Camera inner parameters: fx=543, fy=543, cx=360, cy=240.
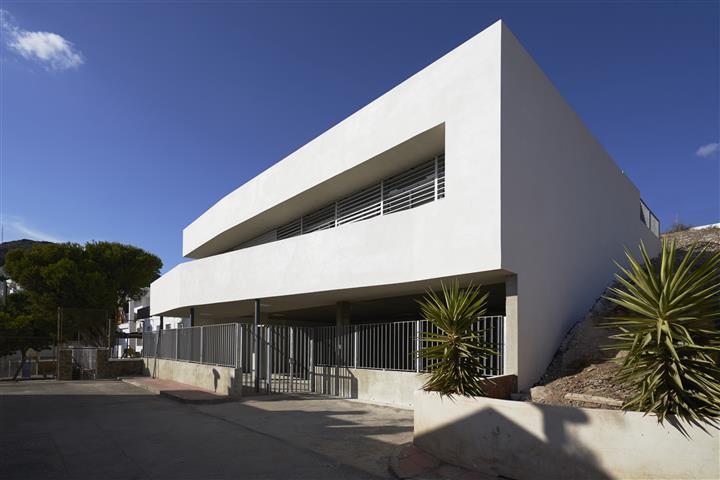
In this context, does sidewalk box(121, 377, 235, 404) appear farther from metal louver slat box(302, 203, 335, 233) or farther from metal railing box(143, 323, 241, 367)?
metal louver slat box(302, 203, 335, 233)

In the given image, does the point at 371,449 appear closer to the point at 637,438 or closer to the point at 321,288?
the point at 637,438

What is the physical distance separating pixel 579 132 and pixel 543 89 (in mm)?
2621

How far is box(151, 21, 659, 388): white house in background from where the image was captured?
37.1 feet

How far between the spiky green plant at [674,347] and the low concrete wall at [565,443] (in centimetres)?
27

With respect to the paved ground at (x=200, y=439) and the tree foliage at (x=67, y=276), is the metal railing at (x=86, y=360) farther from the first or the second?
the paved ground at (x=200, y=439)

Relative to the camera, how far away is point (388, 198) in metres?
16.1

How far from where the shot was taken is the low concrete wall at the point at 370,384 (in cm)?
1338

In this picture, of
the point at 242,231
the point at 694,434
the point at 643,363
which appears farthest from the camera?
the point at 242,231

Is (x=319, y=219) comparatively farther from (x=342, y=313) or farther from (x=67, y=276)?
(x=67, y=276)

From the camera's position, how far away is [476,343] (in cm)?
874

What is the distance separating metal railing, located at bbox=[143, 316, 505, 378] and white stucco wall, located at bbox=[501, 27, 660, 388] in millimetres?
1124

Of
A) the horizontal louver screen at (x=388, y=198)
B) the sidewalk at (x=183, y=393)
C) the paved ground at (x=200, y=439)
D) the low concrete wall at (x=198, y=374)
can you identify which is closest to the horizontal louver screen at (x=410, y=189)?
the horizontal louver screen at (x=388, y=198)

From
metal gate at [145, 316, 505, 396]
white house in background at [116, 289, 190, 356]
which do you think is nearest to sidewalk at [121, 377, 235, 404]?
metal gate at [145, 316, 505, 396]

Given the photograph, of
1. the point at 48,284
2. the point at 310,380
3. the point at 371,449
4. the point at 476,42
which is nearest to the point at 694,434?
the point at 371,449
